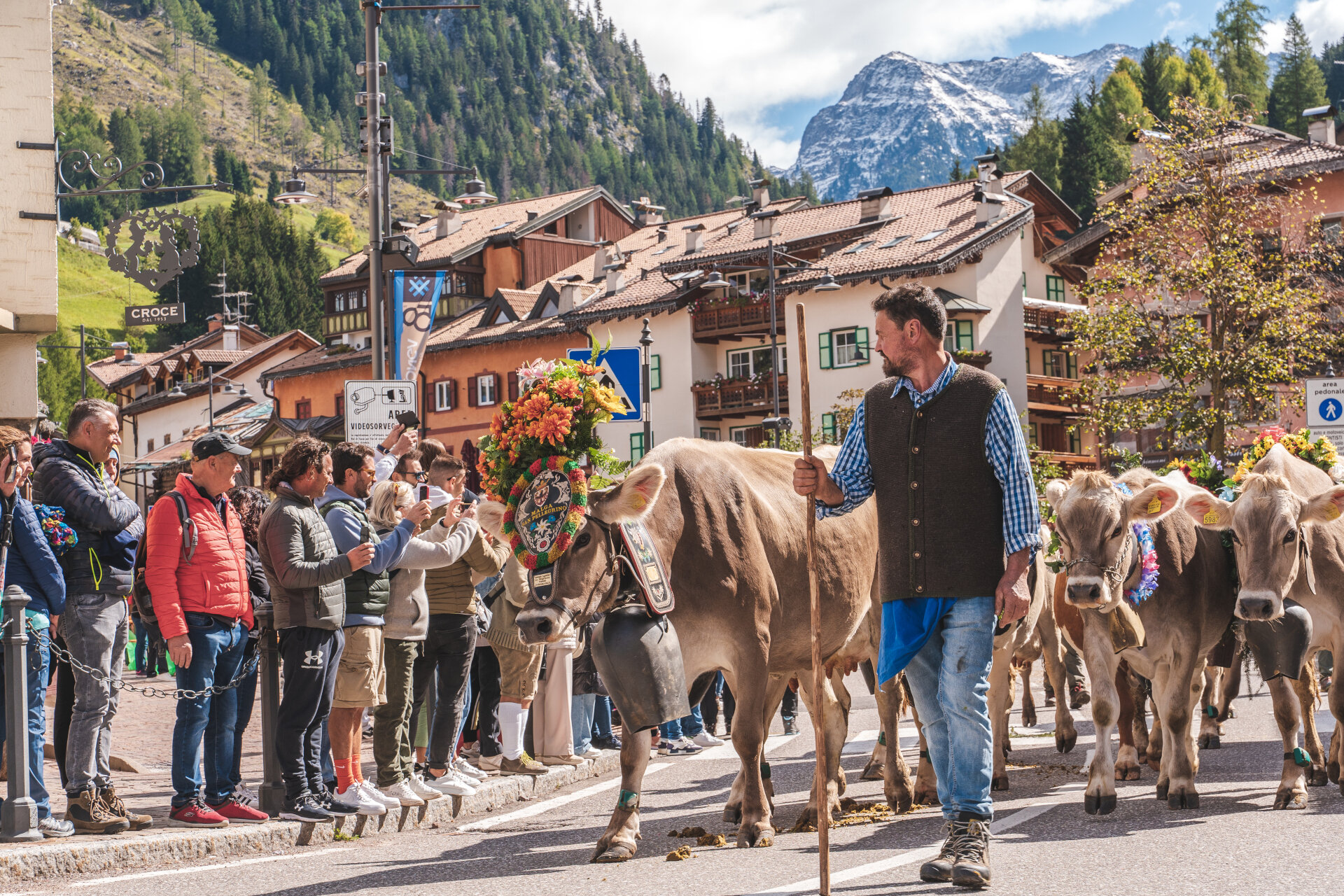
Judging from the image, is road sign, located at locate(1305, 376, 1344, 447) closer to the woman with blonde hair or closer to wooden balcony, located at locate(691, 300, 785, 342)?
the woman with blonde hair

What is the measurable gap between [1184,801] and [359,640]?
483 centimetres

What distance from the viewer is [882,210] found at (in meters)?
60.1

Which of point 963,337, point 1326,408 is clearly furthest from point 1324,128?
point 1326,408

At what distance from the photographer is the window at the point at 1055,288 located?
60250mm

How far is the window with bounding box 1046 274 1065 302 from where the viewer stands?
60250 millimetres

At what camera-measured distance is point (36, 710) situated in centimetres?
892

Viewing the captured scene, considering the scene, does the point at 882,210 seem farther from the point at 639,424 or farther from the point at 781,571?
the point at 781,571

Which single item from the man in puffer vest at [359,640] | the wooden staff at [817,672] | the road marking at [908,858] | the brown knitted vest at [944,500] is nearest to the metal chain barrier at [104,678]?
the man in puffer vest at [359,640]

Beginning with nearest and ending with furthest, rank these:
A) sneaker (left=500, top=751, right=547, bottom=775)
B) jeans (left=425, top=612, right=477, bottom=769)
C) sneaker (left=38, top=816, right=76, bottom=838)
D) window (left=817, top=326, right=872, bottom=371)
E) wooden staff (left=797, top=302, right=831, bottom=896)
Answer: wooden staff (left=797, top=302, right=831, bottom=896) → sneaker (left=38, top=816, right=76, bottom=838) → jeans (left=425, top=612, right=477, bottom=769) → sneaker (left=500, top=751, right=547, bottom=775) → window (left=817, top=326, right=872, bottom=371)

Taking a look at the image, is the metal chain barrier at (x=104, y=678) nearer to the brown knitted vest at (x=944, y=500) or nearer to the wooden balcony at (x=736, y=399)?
the brown knitted vest at (x=944, y=500)

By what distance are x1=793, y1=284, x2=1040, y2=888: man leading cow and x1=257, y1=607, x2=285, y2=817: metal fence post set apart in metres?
3.95

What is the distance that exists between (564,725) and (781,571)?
4.03 meters

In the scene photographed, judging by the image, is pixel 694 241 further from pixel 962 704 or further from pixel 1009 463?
pixel 962 704

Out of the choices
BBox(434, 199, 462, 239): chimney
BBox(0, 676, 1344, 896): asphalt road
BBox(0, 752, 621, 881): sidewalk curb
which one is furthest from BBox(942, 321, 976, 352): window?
BBox(0, 752, 621, 881): sidewalk curb
